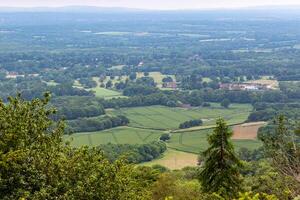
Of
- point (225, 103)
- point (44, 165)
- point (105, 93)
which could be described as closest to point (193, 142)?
point (225, 103)

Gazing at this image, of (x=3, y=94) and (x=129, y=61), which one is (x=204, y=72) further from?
(x=3, y=94)

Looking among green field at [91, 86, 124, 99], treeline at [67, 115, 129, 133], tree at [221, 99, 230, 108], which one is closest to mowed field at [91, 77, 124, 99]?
green field at [91, 86, 124, 99]

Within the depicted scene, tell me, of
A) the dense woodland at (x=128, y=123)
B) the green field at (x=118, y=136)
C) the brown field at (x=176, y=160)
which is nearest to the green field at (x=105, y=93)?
the dense woodland at (x=128, y=123)

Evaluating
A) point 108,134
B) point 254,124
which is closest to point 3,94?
point 108,134

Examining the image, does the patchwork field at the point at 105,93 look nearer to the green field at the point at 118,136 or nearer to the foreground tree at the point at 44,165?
the green field at the point at 118,136

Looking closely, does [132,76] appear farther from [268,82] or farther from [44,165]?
[44,165]
